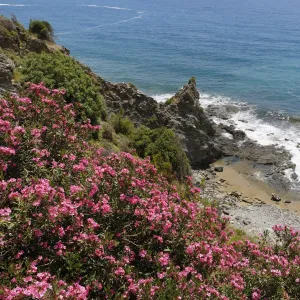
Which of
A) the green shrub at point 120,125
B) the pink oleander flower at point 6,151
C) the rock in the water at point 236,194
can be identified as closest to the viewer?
the pink oleander flower at point 6,151

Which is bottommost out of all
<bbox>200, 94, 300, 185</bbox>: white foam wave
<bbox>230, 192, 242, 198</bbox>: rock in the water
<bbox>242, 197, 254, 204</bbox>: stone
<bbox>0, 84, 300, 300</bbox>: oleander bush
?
<bbox>242, 197, 254, 204</bbox>: stone

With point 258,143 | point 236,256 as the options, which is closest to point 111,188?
point 236,256

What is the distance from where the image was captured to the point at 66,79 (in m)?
16.5

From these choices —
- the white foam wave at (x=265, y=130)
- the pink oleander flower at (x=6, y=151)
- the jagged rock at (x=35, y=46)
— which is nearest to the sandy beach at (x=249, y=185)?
the white foam wave at (x=265, y=130)

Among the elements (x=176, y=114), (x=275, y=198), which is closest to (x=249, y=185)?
(x=275, y=198)

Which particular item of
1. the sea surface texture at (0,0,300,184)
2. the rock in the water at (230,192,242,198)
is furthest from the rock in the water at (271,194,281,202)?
the sea surface texture at (0,0,300,184)

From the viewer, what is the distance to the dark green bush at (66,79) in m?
15.9

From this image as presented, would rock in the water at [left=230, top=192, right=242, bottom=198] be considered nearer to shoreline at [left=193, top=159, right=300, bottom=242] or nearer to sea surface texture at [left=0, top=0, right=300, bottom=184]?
shoreline at [left=193, top=159, right=300, bottom=242]

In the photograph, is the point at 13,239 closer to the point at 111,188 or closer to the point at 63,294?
the point at 63,294

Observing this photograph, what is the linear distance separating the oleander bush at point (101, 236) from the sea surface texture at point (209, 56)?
27002mm

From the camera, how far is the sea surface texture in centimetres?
4275

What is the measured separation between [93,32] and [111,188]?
269 feet

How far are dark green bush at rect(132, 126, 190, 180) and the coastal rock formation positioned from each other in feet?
18.0

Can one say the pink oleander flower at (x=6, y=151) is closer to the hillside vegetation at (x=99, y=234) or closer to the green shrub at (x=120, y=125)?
the hillside vegetation at (x=99, y=234)
